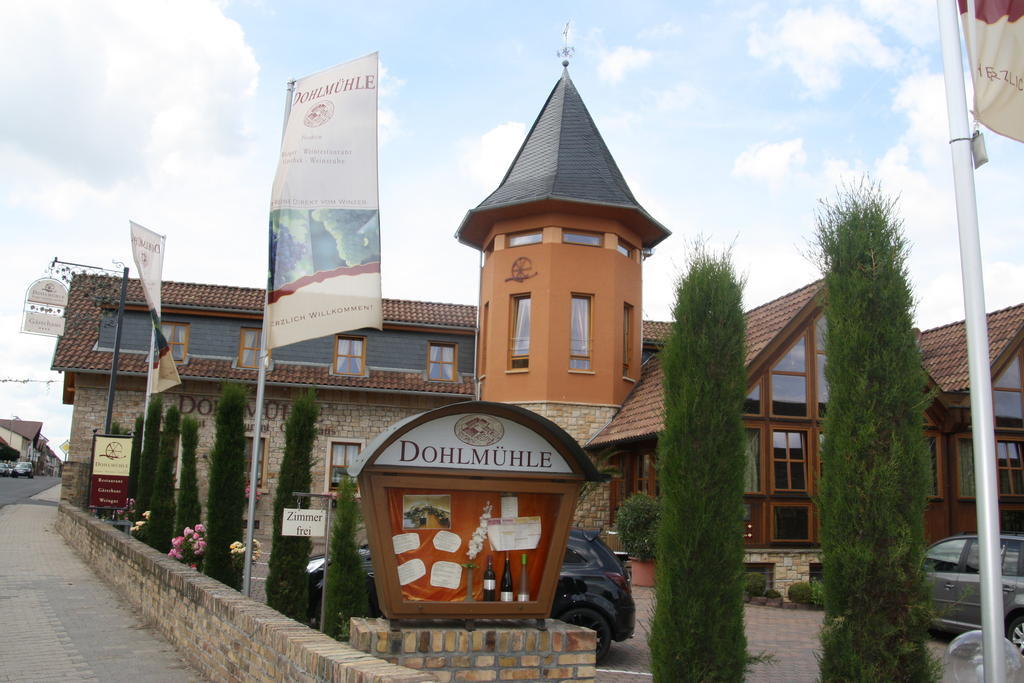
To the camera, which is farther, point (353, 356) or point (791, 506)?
point (353, 356)

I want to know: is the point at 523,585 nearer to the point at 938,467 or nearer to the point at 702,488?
the point at 702,488

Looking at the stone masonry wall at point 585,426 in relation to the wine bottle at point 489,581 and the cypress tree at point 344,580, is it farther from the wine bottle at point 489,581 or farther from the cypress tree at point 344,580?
the wine bottle at point 489,581

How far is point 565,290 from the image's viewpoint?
20797mm

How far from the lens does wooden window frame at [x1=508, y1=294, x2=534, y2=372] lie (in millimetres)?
21109

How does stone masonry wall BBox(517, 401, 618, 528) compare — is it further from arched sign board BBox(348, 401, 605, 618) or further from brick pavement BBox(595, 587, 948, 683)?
arched sign board BBox(348, 401, 605, 618)

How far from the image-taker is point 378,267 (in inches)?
400

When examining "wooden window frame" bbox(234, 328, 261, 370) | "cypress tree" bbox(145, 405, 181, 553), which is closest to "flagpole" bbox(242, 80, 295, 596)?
"cypress tree" bbox(145, 405, 181, 553)

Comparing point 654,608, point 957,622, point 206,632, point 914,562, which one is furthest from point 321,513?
point 957,622

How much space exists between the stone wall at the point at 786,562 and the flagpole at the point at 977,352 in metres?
11.9

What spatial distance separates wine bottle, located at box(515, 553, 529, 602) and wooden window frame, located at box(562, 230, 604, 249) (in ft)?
48.3

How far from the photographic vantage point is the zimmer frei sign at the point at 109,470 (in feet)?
63.9

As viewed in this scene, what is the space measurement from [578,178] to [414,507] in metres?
15.8

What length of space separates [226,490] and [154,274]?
7.13 meters

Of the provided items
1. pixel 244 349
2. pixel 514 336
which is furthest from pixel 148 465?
pixel 514 336
